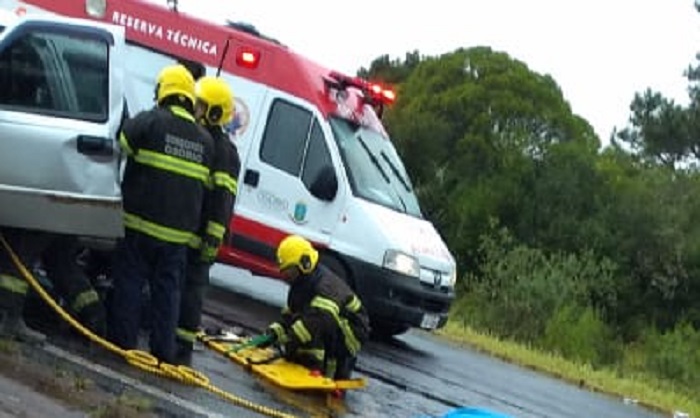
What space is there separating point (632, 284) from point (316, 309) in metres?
22.8

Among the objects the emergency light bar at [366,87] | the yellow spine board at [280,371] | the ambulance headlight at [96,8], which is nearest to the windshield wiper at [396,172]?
Answer: the emergency light bar at [366,87]

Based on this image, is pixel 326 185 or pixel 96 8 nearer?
pixel 326 185

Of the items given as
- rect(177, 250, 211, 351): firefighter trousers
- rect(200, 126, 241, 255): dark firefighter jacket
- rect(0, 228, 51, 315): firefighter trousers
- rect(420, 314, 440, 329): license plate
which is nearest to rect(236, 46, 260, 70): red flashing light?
rect(420, 314, 440, 329): license plate

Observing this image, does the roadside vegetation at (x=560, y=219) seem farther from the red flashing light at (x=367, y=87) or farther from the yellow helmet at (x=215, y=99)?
the yellow helmet at (x=215, y=99)

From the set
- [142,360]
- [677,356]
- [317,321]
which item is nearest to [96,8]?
[317,321]

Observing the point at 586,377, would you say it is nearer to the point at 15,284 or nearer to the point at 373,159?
the point at 373,159

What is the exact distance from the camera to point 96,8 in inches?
595

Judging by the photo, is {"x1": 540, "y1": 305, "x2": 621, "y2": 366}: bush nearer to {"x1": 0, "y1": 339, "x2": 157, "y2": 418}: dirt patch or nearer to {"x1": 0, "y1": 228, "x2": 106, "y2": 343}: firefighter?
{"x1": 0, "y1": 228, "x2": 106, "y2": 343}: firefighter

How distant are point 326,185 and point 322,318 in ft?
13.3

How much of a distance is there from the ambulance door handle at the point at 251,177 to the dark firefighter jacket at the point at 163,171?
5.23 m

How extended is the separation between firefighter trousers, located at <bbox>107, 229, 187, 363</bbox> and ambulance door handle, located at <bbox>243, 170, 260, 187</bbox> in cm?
517

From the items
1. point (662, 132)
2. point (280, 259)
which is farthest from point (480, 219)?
point (280, 259)

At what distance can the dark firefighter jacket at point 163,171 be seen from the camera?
9.07m

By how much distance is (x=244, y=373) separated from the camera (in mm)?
10258
